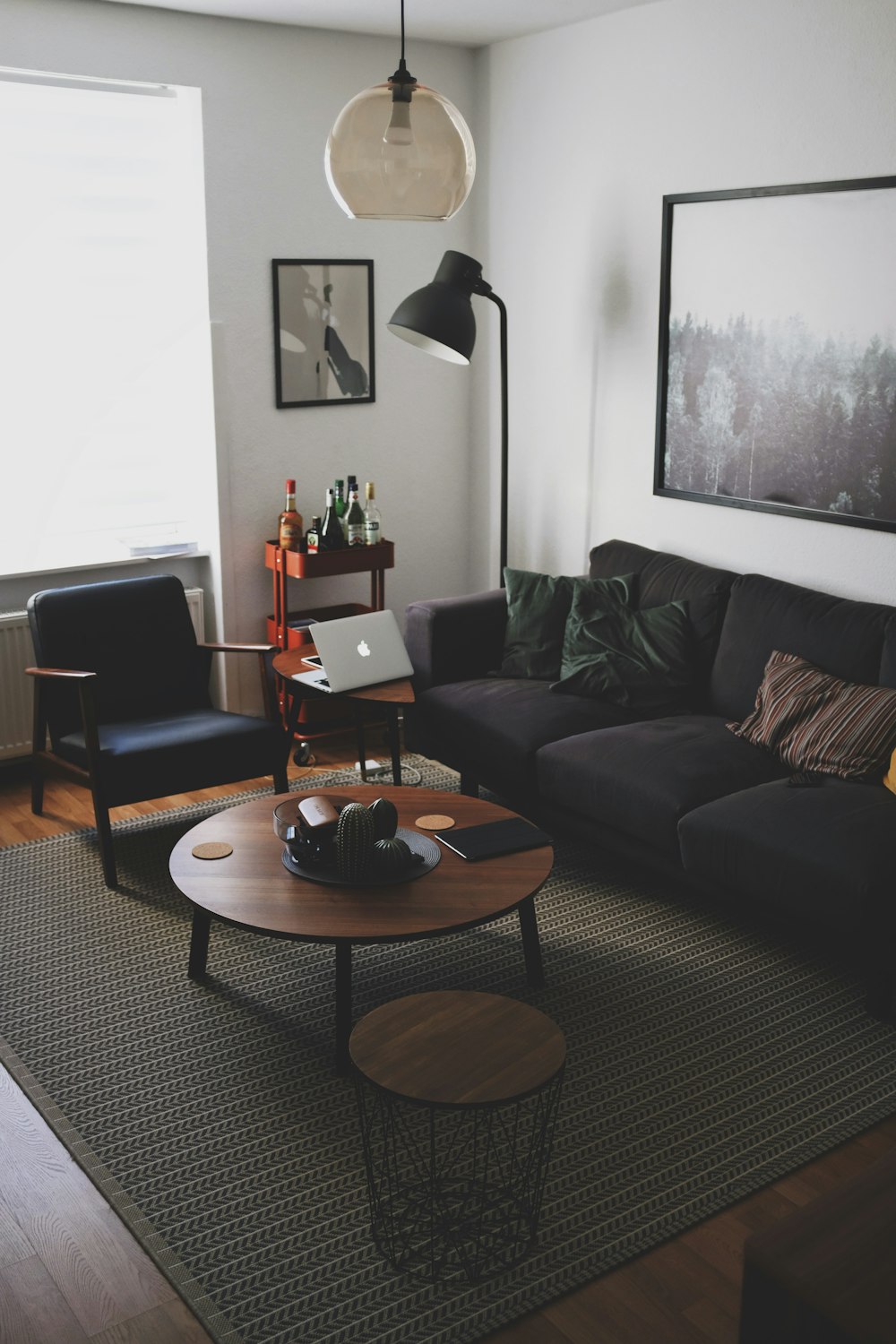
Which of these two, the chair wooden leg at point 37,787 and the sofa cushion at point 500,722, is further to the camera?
the chair wooden leg at point 37,787

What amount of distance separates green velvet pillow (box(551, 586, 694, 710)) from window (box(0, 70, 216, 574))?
63.8 inches

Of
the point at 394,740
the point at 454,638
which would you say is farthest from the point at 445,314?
the point at 394,740

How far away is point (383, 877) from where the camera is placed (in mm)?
3014

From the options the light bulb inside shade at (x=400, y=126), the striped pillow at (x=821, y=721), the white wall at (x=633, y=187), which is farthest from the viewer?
the white wall at (x=633, y=187)

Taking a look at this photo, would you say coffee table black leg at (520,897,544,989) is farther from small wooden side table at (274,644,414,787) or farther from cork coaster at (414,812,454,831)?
small wooden side table at (274,644,414,787)

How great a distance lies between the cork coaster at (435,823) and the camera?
10.9 feet

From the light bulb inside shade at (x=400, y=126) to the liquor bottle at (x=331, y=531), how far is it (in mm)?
2401

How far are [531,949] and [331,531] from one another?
7.06 ft

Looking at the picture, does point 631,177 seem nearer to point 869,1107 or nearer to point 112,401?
point 112,401

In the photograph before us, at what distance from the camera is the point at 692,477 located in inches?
180

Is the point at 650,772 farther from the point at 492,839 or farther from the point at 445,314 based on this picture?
the point at 445,314

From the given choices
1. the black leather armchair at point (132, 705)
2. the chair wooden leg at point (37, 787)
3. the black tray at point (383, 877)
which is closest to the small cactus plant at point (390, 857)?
the black tray at point (383, 877)

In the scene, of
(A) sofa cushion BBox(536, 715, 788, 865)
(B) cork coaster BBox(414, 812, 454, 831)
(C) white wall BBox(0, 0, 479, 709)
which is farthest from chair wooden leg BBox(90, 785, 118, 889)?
(A) sofa cushion BBox(536, 715, 788, 865)

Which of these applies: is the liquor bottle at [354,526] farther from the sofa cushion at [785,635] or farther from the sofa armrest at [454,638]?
the sofa cushion at [785,635]
